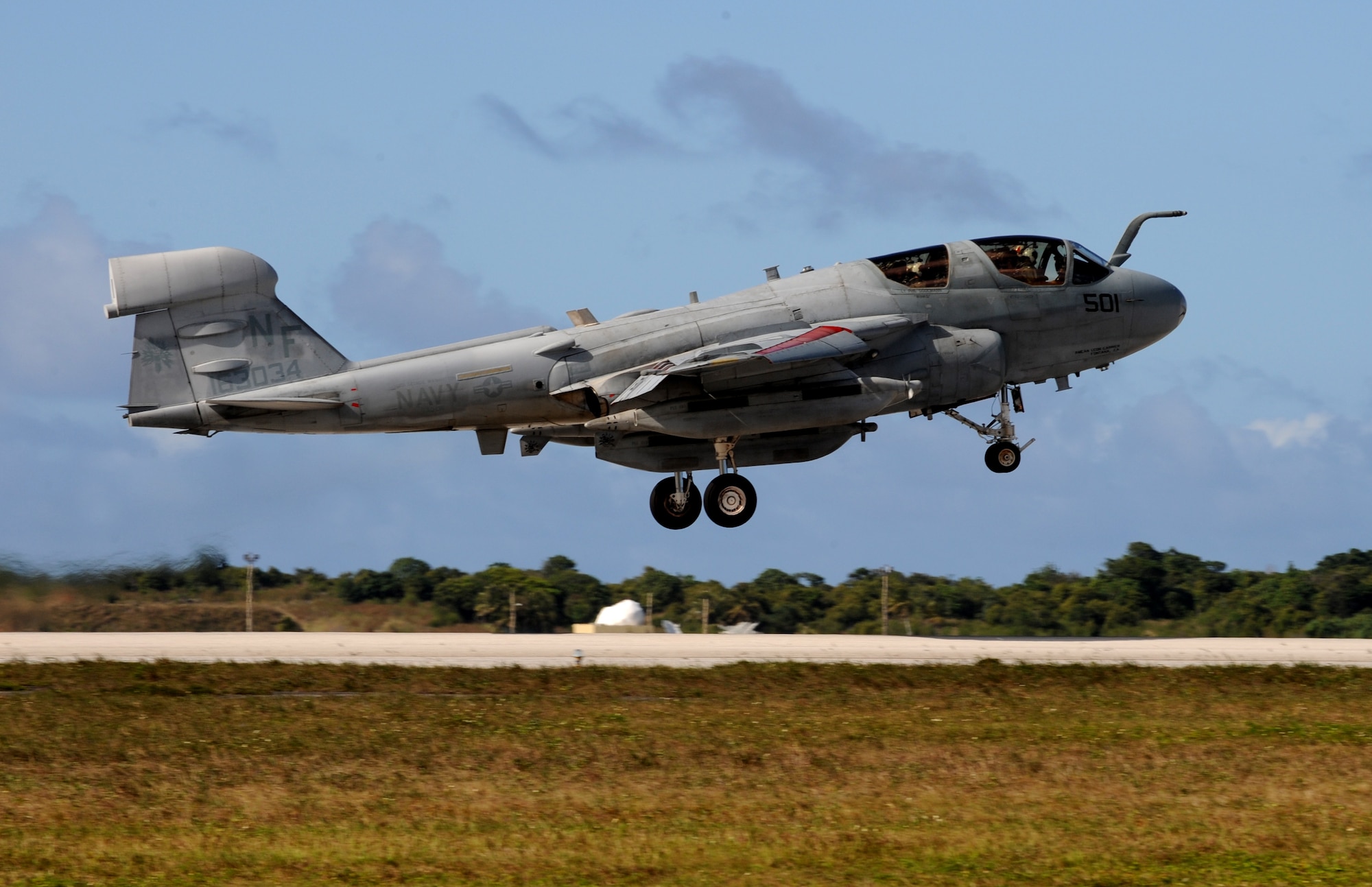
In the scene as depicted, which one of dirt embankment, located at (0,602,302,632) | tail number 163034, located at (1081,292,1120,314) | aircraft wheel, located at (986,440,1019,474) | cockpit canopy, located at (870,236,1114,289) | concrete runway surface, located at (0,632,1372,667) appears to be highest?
cockpit canopy, located at (870,236,1114,289)

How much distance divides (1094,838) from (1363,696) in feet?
32.4

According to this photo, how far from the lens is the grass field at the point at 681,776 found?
1141 cm

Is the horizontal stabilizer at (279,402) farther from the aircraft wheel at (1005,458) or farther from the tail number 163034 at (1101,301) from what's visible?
the tail number 163034 at (1101,301)

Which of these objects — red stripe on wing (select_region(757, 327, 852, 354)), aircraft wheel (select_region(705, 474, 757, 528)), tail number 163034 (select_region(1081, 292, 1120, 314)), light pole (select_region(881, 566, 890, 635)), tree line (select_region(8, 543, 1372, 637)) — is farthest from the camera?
light pole (select_region(881, 566, 890, 635))

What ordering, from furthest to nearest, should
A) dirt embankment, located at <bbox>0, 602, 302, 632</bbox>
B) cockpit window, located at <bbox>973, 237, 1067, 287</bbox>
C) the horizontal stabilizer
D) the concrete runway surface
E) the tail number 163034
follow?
1. the tail number 163034
2. cockpit window, located at <bbox>973, 237, 1067, 287</bbox>
3. dirt embankment, located at <bbox>0, 602, 302, 632</bbox>
4. the horizontal stabilizer
5. the concrete runway surface

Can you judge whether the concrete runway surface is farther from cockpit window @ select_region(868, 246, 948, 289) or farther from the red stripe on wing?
cockpit window @ select_region(868, 246, 948, 289)

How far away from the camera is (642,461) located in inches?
1053

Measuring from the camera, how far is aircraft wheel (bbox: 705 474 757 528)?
26422mm

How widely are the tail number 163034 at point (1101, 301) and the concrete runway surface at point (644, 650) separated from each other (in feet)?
A: 19.7

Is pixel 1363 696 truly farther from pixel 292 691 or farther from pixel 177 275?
pixel 177 275

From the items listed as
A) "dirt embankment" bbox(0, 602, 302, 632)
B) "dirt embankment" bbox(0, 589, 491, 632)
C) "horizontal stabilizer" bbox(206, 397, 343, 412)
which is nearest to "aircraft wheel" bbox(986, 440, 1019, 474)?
"dirt embankment" bbox(0, 589, 491, 632)

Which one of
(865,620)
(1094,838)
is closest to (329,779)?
(1094,838)

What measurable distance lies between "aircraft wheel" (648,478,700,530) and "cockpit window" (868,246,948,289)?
5235mm

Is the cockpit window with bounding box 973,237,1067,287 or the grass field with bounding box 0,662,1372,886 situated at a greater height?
the cockpit window with bounding box 973,237,1067,287
